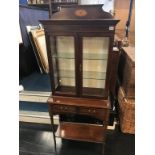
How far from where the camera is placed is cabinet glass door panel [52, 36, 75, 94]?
1501 millimetres

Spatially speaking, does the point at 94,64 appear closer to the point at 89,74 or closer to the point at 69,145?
the point at 89,74

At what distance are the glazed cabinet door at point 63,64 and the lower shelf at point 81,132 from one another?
20.9 inches

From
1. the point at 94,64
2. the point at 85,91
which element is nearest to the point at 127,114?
the point at 85,91

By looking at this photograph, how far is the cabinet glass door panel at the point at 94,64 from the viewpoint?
1446 millimetres

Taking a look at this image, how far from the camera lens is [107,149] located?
6.14ft

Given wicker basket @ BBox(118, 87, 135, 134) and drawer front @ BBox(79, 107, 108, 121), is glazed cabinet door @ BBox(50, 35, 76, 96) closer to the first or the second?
drawer front @ BBox(79, 107, 108, 121)

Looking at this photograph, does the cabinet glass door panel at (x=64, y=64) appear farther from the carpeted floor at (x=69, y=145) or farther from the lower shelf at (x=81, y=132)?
the carpeted floor at (x=69, y=145)

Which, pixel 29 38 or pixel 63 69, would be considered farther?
pixel 29 38
